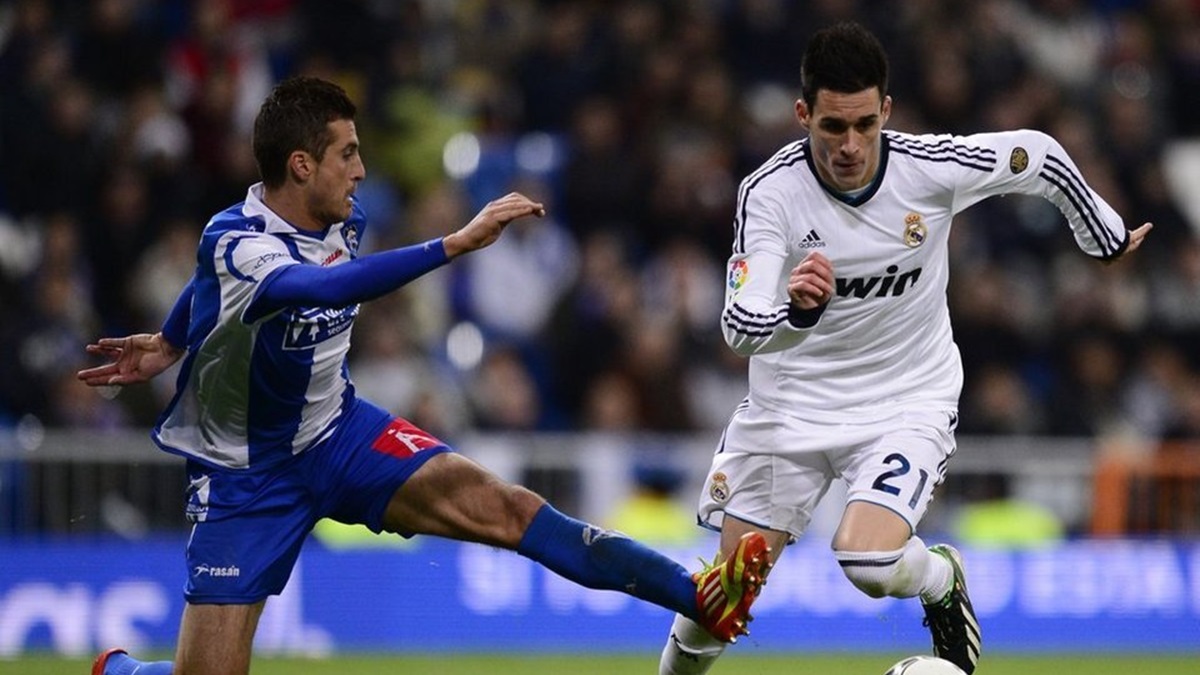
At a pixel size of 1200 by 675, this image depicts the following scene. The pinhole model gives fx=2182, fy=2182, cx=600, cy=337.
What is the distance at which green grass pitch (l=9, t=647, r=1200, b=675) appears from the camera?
11656 millimetres

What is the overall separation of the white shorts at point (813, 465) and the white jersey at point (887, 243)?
72mm

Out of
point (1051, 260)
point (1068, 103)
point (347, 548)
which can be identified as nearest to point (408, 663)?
point (347, 548)

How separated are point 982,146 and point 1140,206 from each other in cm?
874

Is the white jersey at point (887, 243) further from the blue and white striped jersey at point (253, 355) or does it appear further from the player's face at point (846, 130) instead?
the blue and white striped jersey at point (253, 355)

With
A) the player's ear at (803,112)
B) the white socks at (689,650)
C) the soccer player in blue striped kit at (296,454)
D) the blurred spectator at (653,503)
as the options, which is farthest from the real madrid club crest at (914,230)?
the blurred spectator at (653,503)

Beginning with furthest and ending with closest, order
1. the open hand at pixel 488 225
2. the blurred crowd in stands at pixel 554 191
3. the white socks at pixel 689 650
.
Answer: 1. the blurred crowd in stands at pixel 554 191
2. the white socks at pixel 689 650
3. the open hand at pixel 488 225

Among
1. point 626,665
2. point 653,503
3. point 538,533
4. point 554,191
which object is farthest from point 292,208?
point 554,191

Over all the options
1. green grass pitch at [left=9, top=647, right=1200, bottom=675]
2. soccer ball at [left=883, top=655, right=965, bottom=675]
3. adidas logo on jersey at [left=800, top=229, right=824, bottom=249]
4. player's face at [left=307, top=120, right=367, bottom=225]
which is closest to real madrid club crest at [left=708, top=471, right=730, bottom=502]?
adidas logo on jersey at [left=800, top=229, right=824, bottom=249]

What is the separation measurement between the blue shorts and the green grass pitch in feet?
11.2

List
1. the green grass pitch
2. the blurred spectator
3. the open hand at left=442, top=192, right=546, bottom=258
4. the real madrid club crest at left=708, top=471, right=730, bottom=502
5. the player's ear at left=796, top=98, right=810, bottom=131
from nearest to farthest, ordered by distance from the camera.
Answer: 1. the open hand at left=442, top=192, right=546, bottom=258
2. the player's ear at left=796, top=98, right=810, bottom=131
3. the real madrid club crest at left=708, top=471, right=730, bottom=502
4. the green grass pitch
5. the blurred spectator

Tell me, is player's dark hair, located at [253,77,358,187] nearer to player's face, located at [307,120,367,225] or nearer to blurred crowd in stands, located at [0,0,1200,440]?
player's face, located at [307,120,367,225]

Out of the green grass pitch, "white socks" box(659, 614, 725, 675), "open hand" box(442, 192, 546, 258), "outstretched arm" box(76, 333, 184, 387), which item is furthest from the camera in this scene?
the green grass pitch

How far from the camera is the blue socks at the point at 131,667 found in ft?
26.7

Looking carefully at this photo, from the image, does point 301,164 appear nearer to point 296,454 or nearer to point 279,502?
point 296,454
